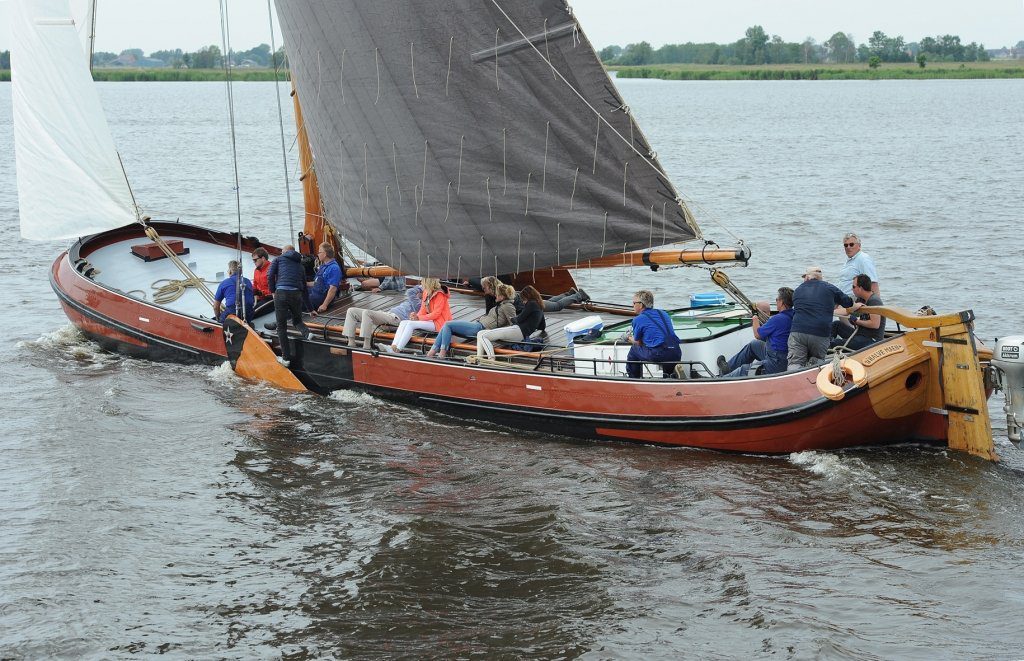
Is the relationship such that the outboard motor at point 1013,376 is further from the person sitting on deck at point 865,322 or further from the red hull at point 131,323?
the red hull at point 131,323

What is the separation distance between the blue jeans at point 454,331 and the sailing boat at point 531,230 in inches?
13.6

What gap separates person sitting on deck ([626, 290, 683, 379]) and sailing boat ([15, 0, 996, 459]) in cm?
23

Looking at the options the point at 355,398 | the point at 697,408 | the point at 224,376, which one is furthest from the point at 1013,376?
the point at 224,376

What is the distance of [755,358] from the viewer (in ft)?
45.0

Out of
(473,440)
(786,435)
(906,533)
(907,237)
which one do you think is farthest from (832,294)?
(907,237)

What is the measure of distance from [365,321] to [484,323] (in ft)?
5.75

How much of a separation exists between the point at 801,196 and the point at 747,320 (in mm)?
24591

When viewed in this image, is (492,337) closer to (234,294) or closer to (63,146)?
(234,294)

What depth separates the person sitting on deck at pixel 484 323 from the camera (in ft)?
48.5

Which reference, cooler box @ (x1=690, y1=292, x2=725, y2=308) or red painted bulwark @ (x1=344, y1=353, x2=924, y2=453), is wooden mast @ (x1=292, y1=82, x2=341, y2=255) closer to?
red painted bulwark @ (x1=344, y1=353, x2=924, y2=453)

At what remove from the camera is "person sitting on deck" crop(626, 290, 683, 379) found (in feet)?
43.3

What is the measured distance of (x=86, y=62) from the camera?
58.9 feet

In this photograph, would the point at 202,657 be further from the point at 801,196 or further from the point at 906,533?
the point at 801,196

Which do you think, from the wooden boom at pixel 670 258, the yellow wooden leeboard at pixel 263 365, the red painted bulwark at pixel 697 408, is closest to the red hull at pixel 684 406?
the red painted bulwark at pixel 697 408
